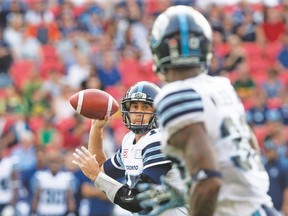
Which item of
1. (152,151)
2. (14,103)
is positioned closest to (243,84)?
(14,103)

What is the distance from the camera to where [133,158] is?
Answer: 17.3 ft

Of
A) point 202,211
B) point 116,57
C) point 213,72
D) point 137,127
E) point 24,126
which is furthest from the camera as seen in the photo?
point 116,57

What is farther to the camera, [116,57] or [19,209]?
[116,57]

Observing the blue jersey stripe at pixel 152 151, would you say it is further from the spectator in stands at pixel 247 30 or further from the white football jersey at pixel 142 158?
the spectator in stands at pixel 247 30

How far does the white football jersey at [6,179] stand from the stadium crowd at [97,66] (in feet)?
0.12

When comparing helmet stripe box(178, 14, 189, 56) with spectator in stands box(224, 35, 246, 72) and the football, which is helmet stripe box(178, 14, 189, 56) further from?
spectator in stands box(224, 35, 246, 72)

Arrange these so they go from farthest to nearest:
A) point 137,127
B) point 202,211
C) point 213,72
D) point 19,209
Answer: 1. point 213,72
2. point 19,209
3. point 137,127
4. point 202,211

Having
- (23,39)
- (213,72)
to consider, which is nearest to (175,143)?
(213,72)

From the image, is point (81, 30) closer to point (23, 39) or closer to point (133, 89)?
point (23, 39)

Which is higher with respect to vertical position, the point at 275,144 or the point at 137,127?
the point at 137,127

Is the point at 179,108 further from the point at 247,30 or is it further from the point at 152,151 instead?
the point at 247,30

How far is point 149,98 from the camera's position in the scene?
535cm

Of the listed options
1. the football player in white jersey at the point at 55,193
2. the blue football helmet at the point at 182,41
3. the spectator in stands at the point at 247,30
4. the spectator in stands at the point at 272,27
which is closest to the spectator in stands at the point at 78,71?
the football player in white jersey at the point at 55,193

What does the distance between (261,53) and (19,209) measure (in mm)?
5862
